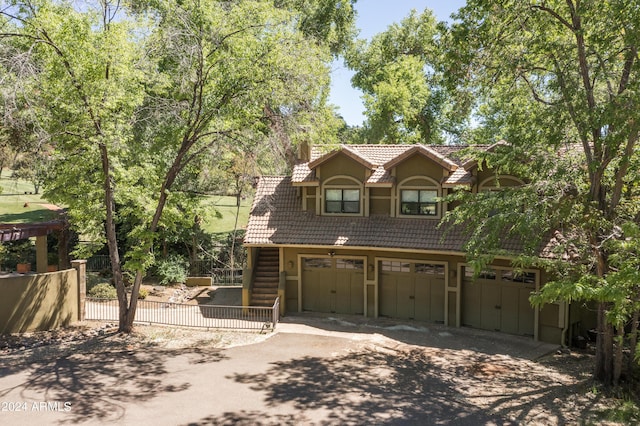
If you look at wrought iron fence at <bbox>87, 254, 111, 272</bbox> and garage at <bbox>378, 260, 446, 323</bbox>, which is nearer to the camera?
garage at <bbox>378, 260, 446, 323</bbox>

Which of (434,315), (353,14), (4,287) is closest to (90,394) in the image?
(4,287)

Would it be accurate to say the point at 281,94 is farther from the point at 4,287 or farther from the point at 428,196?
the point at 4,287

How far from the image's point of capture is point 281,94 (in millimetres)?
15562

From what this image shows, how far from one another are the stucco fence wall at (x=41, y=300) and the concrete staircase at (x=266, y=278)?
21.7ft

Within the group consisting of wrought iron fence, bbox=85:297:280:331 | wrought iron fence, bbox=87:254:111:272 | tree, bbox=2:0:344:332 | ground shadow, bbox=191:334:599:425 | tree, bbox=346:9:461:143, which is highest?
tree, bbox=346:9:461:143

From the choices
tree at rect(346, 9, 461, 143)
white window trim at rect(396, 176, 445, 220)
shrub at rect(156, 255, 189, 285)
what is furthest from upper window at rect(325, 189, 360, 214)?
tree at rect(346, 9, 461, 143)

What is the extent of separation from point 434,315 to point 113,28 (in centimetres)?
1477

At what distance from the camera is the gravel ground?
35.9 feet

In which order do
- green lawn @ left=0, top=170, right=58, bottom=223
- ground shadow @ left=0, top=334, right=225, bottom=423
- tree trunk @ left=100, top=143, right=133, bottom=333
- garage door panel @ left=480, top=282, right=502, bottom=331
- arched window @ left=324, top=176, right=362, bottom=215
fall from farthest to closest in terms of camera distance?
green lawn @ left=0, top=170, right=58, bottom=223
arched window @ left=324, top=176, right=362, bottom=215
garage door panel @ left=480, top=282, right=502, bottom=331
tree trunk @ left=100, top=143, right=133, bottom=333
ground shadow @ left=0, top=334, right=225, bottom=423

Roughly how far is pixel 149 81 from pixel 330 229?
28.3 feet

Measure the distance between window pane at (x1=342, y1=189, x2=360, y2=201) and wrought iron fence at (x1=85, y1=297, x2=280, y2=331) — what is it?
500cm

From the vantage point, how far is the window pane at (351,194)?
19808 mm

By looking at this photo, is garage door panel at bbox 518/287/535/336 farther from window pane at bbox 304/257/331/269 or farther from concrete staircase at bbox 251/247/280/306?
concrete staircase at bbox 251/247/280/306

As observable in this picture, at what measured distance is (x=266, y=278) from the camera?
68.0ft
